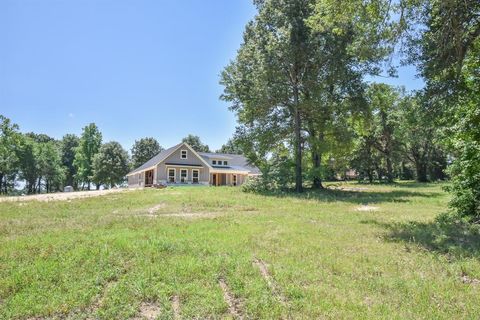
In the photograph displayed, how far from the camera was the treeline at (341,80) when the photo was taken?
32.0ft

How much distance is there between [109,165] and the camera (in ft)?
186

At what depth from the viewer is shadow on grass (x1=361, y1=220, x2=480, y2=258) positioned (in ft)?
24.2

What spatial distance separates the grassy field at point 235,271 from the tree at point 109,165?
49.3 metres

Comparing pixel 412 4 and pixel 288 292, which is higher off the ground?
pixel 412 4

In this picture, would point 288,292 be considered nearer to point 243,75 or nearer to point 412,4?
point 412,4

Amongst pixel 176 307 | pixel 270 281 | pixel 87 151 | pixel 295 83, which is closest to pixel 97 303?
pixel 176 307

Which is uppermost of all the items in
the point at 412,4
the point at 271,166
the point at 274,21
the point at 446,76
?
the point at 274,21

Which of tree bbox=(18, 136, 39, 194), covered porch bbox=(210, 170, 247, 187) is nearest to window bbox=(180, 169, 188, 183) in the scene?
covered porch bbox=(210, 170, 247, 187)

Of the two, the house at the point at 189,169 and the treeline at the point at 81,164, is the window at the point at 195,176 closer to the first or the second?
the house at the point at 189,169

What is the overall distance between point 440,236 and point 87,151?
2473 inches

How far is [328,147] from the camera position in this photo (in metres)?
23.6

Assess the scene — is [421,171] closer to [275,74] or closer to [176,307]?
[275,74]

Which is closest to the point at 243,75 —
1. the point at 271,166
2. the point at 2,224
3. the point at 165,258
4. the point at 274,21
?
the point at 274,21

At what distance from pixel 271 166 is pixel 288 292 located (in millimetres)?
20613
